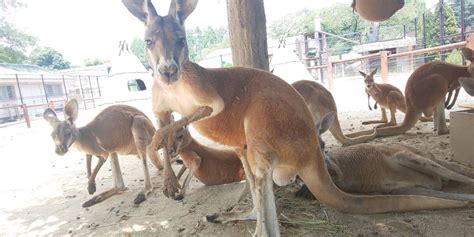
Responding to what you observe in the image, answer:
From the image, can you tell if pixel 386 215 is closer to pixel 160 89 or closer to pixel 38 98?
pixel 160 89

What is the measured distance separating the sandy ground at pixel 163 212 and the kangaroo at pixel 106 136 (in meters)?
0.26

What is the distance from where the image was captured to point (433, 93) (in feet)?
13.0

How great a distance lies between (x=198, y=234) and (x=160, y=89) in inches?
42.9

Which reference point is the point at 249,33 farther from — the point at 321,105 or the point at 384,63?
the point at 384,63

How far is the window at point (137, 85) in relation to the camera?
10794 millimetres

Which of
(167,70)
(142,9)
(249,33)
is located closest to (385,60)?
(249,33)

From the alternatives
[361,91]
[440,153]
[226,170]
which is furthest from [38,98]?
[440,153]

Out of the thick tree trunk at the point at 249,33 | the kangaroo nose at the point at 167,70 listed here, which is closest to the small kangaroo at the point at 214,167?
the thick tree trunk at the point at 249,33

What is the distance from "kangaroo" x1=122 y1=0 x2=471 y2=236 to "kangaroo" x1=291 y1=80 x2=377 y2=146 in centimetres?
197

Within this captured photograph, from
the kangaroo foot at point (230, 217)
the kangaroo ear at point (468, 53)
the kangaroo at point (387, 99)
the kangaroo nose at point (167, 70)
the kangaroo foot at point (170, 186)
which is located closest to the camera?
the kangaroo nose at point (167, 70)

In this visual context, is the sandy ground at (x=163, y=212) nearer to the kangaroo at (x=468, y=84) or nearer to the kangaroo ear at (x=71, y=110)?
the kangaroo at (x=468, y=84)

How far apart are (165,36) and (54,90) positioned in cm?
2777

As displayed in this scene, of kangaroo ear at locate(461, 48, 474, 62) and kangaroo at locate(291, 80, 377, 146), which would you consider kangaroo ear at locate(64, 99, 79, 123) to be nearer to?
kangaroo at locate(291, 80, 377, 146)

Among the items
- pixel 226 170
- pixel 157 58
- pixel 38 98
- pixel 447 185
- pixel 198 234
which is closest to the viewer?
pixel 157 58
